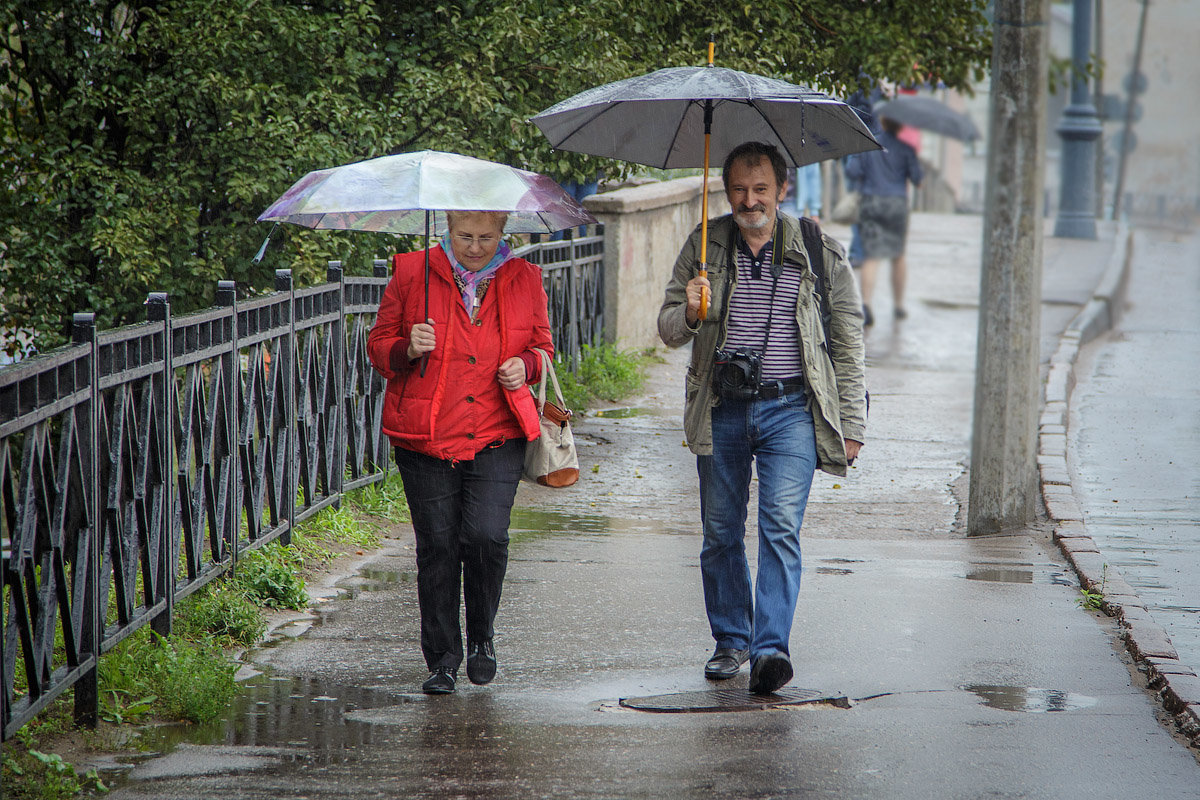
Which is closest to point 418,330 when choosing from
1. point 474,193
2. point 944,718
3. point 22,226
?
point 474,193

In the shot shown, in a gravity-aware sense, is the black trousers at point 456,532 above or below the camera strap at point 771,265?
below

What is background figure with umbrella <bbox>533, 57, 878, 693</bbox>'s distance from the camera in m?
4.95

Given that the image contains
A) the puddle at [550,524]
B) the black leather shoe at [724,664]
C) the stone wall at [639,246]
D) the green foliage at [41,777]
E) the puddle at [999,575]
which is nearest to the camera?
the green foliage at [41,777]

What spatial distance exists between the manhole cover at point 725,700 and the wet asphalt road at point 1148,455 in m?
1.49

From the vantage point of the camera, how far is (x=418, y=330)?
4.66 metres

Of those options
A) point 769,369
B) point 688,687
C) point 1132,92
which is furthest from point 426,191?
point 1132,92

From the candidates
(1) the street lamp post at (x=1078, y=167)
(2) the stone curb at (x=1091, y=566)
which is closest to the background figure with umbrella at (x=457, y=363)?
(2) the stone curb at (x=1091, y=566)

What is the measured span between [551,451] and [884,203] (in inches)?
430

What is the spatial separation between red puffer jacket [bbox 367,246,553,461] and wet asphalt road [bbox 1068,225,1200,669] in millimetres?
2681

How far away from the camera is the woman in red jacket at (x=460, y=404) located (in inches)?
188

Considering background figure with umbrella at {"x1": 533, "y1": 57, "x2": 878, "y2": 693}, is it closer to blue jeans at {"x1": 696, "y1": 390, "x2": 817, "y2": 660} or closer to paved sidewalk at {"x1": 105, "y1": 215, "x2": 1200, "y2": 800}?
blue jeans at {"x1": 696, "y1": 390, "x2": 817, "y2": 660}

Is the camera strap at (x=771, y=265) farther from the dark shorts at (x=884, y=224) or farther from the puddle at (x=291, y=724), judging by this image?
the dark shorts at (x=884, y=224)

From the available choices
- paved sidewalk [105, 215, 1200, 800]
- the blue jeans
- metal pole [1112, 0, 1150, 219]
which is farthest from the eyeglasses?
metal pole [1112, 0, 1150, 219]

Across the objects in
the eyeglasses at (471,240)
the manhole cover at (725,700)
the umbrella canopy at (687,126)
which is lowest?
the manhole cover at (725,700)
